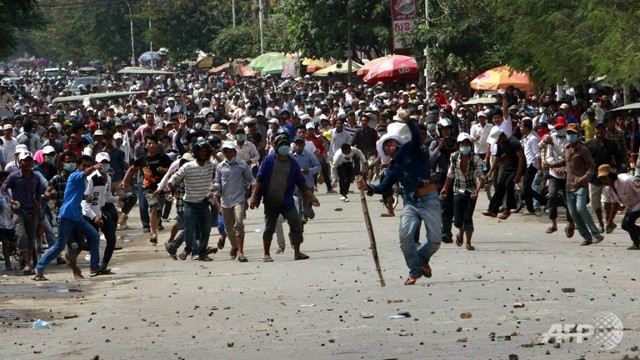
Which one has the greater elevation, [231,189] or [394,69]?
[394,69]

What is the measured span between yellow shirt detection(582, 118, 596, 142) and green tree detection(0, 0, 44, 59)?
1646cm

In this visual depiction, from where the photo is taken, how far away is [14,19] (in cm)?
4106

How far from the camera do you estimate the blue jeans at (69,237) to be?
53.9ft

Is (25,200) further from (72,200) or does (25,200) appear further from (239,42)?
(239,42)

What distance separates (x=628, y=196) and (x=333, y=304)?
5.72 meters

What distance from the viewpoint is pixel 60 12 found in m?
130

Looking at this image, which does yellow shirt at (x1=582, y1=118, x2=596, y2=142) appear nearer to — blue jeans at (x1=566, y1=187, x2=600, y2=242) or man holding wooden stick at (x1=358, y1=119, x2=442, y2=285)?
blue jeans at (x1=566, y1=187, x2=600, y2=242)

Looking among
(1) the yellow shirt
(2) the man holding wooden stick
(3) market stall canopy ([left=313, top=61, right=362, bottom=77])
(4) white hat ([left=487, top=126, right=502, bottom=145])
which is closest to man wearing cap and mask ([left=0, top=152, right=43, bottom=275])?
(2) the man holding wooden stick

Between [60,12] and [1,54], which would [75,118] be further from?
[60,12]

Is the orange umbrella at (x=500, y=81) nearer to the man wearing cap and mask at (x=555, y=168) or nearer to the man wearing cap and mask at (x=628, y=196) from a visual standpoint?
the man wearing cap and mask at (x=555, y=168)

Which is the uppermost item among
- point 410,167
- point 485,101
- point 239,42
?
point 239,42

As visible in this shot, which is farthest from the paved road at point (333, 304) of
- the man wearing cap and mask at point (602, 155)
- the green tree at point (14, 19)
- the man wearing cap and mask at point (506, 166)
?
the green tree at point (14, 19)

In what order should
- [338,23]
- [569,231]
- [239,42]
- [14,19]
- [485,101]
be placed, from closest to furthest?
[569,231] < [485,101] < [14,19] < [338,23] < [239,42]

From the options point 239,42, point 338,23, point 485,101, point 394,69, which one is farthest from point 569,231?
point 239,42
